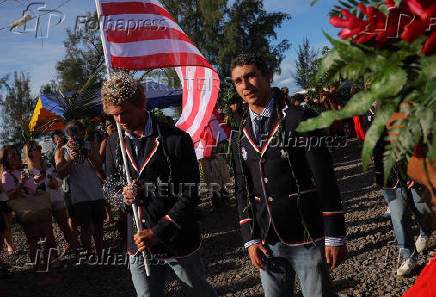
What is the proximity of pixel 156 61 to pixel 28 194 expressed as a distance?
2861 mm

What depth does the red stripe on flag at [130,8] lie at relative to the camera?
11.7ft

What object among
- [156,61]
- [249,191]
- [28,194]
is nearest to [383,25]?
[249,191]

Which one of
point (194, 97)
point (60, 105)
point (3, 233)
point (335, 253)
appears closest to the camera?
point (335, 253)

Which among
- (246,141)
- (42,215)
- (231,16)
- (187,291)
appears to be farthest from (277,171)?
(231,16)

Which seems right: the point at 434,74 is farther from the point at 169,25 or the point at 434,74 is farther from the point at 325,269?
the point at 169,25

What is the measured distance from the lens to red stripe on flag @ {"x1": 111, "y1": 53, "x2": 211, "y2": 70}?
354 cm

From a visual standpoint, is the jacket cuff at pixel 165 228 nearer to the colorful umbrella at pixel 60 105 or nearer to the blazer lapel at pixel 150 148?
the blazer lapel at pixel 150 148

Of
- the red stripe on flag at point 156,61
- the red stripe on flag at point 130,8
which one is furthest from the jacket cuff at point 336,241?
the red stripe on flag at point 130,8

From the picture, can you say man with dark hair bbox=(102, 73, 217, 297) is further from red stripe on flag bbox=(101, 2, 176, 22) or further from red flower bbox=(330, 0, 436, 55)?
red flower bbox=(330, 0, 436, 55)

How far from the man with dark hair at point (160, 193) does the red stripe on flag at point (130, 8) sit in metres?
1.38

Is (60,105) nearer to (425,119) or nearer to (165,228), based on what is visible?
(165,228)

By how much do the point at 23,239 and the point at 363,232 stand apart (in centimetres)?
651

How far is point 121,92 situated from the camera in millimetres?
2387

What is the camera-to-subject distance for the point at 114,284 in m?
4.80
